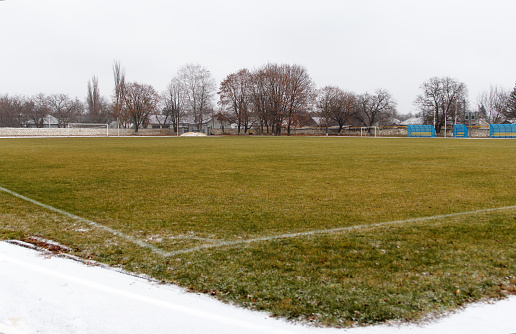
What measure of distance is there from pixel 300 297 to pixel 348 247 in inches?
49.4

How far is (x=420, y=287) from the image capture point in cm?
263

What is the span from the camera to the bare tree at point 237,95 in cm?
6862

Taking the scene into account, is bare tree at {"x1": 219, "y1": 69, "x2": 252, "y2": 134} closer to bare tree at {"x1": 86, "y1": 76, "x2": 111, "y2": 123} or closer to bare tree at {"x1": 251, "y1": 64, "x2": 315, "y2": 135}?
bare tree at {"x1": 251, "y1": 64, "x2": 315, "y2": 135}

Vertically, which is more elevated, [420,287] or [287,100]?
[287,100]

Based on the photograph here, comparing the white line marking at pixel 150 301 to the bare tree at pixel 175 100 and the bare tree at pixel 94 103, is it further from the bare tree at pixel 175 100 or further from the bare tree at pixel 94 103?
the bare tree at pixel 94 103

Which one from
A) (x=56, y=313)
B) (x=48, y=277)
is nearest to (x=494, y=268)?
(x=56, y=313)

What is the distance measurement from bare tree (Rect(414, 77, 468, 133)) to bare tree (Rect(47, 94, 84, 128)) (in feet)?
248

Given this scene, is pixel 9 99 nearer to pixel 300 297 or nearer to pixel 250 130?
pixel 250 130

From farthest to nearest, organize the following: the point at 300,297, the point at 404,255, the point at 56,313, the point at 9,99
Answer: the point at 9,99 → the point at 404,255 → the point at 300,297 → the point at 56,313

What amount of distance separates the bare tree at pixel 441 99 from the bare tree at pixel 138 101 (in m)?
55.2

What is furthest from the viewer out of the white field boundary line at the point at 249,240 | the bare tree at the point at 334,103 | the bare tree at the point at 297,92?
the bare tree at the point at 334,103

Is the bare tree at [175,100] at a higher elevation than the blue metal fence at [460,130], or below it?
higher

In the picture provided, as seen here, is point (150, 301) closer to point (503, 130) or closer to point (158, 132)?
point (503, 130)

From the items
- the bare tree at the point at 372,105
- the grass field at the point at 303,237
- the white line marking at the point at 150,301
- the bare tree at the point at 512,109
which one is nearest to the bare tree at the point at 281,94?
the bare tree at the point at 372,105
